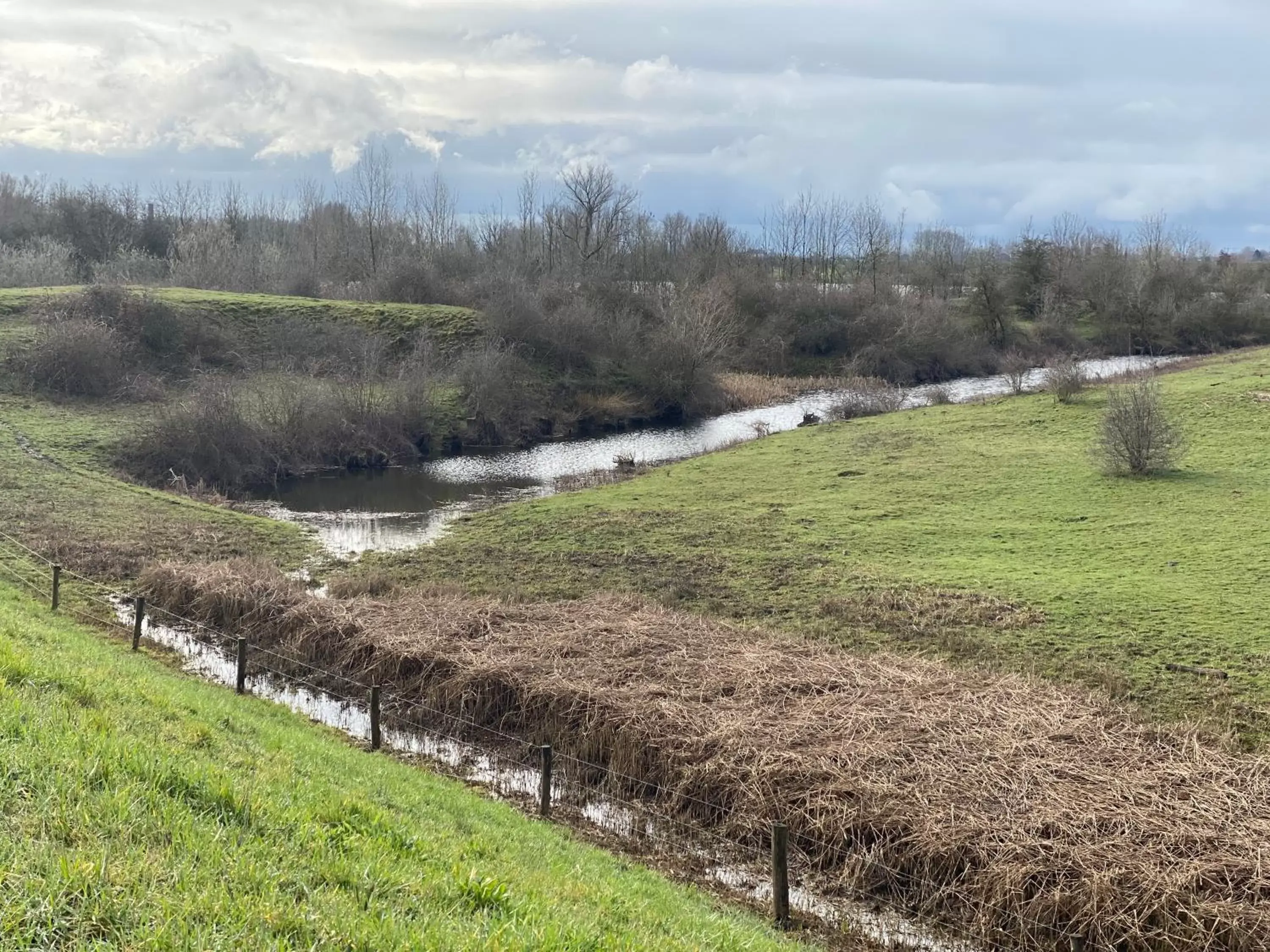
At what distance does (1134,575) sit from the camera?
2130 centimetres

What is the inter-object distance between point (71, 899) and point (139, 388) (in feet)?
170

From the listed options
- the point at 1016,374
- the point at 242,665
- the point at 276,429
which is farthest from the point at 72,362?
the point at 1016,374

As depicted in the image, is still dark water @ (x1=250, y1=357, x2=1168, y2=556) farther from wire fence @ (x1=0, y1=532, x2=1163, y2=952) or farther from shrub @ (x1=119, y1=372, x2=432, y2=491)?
wire fence @ (x1=0, y1=532, x2=1163, y2=952)

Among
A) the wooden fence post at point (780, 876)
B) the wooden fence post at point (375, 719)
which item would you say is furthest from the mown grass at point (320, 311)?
Answer: the wooden fence post at point (780, 876)

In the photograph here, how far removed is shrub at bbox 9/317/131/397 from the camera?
49156mm

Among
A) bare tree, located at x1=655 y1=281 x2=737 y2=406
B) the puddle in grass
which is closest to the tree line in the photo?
bare tree, located at x1=655 y1=281 x2=737 y2=406

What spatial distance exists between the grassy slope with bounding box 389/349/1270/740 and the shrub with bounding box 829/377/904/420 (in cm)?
1009

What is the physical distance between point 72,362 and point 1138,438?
50.5 metres

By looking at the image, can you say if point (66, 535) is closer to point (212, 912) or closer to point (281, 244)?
point (212, 912)

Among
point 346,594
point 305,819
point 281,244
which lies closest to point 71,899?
point 305,819

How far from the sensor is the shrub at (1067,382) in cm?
4528

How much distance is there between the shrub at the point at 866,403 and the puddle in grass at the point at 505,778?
38.0 meters

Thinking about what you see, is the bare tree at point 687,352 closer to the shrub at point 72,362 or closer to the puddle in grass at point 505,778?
the shrub at point 72,362

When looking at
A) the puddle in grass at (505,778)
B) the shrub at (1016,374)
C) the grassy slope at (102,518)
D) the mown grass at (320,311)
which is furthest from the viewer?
the mown grass at (320,311)
